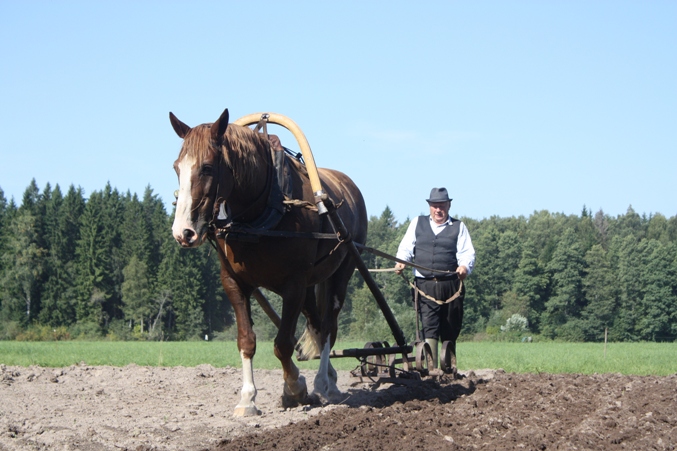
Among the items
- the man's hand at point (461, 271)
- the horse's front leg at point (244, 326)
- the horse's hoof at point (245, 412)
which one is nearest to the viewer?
the horse's hoof at point (245, 412)

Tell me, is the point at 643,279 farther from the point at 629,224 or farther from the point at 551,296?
the point at 629,224

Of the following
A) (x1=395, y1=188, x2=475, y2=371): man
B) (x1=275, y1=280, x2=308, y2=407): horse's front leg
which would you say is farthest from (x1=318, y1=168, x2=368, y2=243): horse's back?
(x1=275, y1=280, x2=308, y2=407): horse's front leg

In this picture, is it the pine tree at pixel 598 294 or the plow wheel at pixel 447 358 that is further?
the pine tree at pixel 598 294

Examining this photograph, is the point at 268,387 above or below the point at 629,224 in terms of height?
below

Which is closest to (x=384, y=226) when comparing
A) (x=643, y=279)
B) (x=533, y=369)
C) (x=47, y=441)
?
(x=643, y=279)

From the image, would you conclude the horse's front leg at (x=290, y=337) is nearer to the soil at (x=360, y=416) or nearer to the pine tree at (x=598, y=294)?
the soil at (x=360, y=416)

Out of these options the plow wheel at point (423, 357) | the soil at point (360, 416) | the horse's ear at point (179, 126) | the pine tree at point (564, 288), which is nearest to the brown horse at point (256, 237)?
the horse's ear at point (179, 126)

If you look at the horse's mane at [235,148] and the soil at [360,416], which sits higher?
the horse's mane at [235,148]

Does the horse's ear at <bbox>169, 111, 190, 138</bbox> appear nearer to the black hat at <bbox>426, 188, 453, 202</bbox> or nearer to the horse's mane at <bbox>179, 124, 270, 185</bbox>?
the horse's mane at <bbox>179, 124, 270, 185</bbox>

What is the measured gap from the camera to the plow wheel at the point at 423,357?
8.36 metres

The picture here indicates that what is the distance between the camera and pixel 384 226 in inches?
4154

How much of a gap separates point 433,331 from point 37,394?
4.31 meters

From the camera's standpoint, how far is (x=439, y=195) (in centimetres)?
906

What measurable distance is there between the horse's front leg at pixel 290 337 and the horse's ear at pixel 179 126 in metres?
1.56
